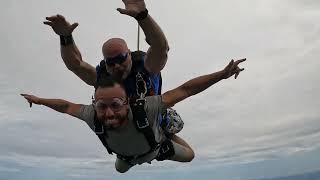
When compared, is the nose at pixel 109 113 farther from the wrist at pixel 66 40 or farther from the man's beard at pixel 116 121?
the wrist at pixel 66 40

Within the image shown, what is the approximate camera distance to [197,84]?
201 inches

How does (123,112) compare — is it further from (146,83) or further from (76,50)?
(76,50)

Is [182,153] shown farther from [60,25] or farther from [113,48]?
[60,25]

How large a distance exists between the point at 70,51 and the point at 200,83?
2.59 m

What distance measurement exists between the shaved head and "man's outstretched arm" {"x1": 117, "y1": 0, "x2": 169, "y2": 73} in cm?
40

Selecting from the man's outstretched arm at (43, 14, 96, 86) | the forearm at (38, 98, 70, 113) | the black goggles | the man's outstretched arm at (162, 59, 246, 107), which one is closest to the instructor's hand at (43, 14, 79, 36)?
the man's outstretched arm at (43, 14, 96, 86)

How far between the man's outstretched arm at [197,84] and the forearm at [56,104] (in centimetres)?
172

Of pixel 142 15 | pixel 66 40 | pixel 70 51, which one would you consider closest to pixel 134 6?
pixel 142 15

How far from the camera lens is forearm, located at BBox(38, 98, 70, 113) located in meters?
5.83

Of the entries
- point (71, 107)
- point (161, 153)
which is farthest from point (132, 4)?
point (161, 153)

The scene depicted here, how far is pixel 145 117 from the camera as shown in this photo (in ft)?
16.3

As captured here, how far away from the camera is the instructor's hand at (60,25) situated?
17.9 ft

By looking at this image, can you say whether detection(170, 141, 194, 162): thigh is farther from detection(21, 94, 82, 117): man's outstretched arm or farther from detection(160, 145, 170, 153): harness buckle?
detection(21, 94, 82, 117): man's outstretched arm

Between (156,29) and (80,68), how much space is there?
2233 millimetres
